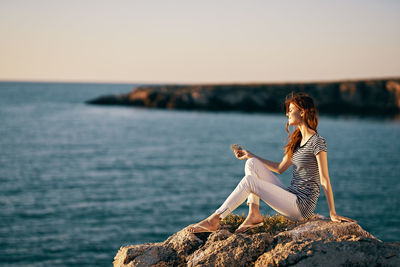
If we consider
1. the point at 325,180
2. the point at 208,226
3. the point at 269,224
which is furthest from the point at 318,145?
the point at 208,226

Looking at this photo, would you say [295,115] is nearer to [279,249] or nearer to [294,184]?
[294,184]

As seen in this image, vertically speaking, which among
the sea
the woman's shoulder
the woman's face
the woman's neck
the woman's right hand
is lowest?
the sea

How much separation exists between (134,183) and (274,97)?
223 ft

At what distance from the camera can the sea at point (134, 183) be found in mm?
18781

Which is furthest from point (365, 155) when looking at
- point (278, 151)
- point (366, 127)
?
point (366, 127)

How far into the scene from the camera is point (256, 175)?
19.4 ft

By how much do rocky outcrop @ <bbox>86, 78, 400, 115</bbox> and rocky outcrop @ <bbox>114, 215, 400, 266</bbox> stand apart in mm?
82419

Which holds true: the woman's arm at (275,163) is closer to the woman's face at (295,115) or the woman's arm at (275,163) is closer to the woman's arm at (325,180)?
the woman's face at (295,115)

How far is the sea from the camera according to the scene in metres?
18.8

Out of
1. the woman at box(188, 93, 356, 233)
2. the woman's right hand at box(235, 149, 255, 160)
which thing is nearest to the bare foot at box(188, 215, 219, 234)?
the woman at box(188, 93, 356, 233)

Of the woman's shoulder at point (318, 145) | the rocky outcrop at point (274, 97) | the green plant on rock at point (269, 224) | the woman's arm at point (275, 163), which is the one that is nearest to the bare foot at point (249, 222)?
the green plant on rock at point (269, 224)

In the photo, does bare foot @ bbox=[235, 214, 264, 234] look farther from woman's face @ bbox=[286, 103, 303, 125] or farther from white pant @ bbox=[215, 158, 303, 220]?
woman's face @ bbox=[286, 103, 303, 125]

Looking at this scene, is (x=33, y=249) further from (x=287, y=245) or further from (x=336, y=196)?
(x=336, y=196)

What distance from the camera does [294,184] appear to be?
19.5 feet
